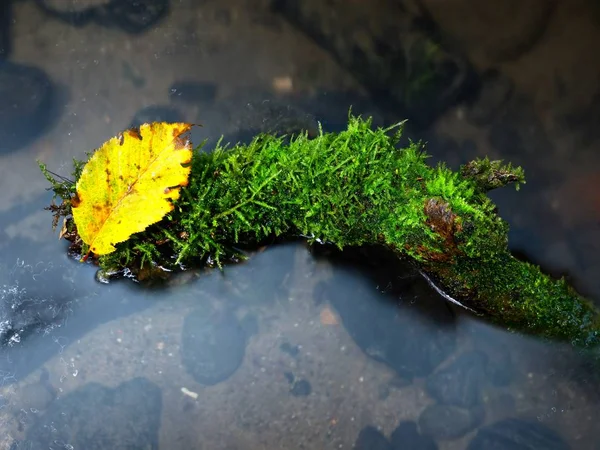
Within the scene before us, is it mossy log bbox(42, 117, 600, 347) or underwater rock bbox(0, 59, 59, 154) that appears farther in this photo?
underwater rock bbox(0, 59, 59, 154)

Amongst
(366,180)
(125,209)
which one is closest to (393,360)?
(366,180)

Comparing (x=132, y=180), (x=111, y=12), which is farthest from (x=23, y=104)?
(x=132, y=180)

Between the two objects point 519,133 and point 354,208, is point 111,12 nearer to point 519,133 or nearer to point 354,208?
point 354,208

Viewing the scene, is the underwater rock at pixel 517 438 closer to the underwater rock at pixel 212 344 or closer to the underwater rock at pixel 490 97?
the underwater rock at pixel 212 344

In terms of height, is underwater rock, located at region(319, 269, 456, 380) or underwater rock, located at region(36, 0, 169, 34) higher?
underwater rock, located at region(36, 0, 169, 34)

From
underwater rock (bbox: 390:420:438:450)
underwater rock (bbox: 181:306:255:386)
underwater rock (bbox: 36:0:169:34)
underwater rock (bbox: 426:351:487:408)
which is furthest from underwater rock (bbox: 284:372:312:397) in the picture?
underwater rock (bbox: 36:0:169:34)

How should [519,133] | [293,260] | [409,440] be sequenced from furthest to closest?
[519,133] < [293,260] < [409,440]

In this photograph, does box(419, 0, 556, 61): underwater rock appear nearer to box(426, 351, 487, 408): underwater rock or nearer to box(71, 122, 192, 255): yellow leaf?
box(426, 351, 487, 408): underwater rock
